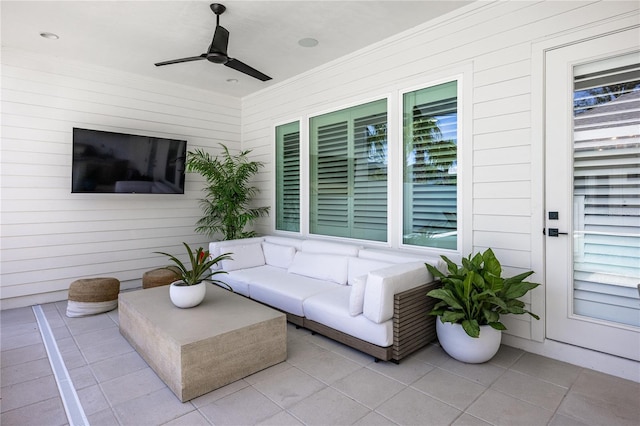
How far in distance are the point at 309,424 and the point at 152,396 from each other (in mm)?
1115

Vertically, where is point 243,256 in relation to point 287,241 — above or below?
below

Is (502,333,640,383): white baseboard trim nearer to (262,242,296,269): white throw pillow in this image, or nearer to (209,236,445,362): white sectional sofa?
(209,236,445,362): white sectional sofa

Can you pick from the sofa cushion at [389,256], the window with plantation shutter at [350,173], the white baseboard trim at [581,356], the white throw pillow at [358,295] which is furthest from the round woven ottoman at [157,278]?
the white baseboard trim at [581,356]

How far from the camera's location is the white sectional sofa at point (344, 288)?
2.73 m

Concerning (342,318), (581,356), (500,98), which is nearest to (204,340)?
(342,318)

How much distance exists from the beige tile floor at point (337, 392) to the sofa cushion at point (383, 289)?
1.45 ft

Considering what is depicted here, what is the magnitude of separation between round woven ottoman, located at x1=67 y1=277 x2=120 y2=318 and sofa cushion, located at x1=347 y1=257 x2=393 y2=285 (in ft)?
9.41

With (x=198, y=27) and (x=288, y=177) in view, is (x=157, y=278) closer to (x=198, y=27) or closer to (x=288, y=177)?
(x=288, y=177)

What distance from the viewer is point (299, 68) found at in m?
4.79

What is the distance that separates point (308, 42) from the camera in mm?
3996

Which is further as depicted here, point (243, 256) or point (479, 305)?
point (243, 256)

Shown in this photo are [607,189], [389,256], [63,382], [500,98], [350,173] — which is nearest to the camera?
[63,382]

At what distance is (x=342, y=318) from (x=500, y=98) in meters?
2.41

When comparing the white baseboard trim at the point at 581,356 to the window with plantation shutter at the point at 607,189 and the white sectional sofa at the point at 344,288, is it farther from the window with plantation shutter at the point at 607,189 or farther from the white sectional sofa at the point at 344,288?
the white sectional sofa at the point at 344,288
